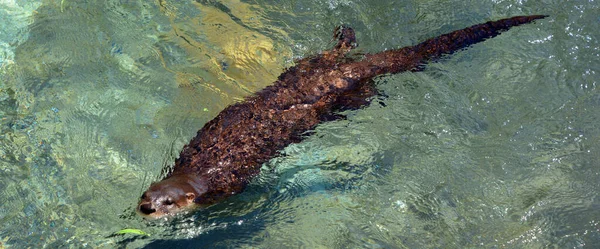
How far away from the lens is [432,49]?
4.59m

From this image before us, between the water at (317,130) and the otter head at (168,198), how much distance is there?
7.5 inches

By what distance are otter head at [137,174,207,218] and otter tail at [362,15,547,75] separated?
6.18ft

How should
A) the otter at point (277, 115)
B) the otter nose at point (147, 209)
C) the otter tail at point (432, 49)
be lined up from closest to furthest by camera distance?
the otter nose at point (147, 209) < the otter at point (277, 115) < the otter tail at point (432, 49)

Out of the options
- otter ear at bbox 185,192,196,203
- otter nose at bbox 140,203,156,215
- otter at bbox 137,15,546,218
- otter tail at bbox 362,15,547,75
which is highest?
otter tail at bbox 362,15,547,75

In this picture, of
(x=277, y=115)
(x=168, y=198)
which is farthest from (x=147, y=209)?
(x=277, y=115)

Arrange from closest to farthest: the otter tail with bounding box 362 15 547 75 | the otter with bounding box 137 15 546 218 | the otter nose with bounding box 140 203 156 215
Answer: the otter nose with bounding box 140 203 156 215
the otter with bounding box 137 15 546 218
the otter tail with bounding box 362 15 547 75

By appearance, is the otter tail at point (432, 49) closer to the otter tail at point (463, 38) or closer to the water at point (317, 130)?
the otter tail at point (463, 38)

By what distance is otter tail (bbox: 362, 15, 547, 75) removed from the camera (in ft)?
14.8

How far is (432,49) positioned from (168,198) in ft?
8.63

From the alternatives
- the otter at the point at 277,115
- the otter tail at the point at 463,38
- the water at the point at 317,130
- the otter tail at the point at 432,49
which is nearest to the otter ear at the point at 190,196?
the otter at the point at 277,115

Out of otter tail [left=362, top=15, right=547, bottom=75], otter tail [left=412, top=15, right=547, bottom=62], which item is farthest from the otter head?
otter tail [left=412, top=15, right=547, bottom=62]

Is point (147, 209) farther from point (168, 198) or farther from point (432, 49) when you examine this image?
point (432, 49)

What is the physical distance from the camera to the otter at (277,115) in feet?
12.0

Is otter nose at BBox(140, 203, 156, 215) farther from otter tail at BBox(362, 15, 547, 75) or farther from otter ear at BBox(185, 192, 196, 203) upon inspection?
otter tail at BBox(362, 15, 547, 75)
